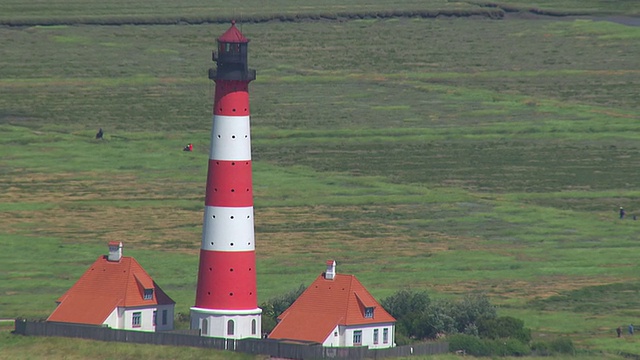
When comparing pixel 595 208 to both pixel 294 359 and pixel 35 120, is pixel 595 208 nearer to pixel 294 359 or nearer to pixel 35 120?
pixel 35 120

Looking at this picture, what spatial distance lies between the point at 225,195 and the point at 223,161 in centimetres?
141

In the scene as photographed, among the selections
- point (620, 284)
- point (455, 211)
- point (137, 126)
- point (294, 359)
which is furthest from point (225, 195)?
point (137, 126)

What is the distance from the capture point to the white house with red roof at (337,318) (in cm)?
8538

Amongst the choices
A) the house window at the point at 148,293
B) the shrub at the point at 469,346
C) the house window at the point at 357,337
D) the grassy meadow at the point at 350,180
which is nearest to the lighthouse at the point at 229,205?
the house window at the point at 148,293

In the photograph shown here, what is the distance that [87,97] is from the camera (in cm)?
18200

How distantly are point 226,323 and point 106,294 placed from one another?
6.06 meters

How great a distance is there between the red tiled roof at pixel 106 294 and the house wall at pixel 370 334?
8.87 meters

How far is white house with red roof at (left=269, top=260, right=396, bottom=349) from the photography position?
8538 centimetres

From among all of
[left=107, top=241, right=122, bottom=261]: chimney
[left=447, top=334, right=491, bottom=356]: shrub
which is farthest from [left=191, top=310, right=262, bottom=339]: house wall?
[left=447, top=334, right=491, bottom=356]: shrub

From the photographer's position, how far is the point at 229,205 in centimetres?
8538

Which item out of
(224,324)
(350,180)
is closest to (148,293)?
(224,324)

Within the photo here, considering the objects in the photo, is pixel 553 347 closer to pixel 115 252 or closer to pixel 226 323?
pixel 226 323

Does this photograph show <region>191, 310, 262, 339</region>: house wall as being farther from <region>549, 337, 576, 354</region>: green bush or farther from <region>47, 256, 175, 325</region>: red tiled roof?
<region>549, 337, 576, 354</region>: green bush

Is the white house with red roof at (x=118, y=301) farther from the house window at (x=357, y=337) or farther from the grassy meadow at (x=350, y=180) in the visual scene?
the house window at (x=357, y=337)
